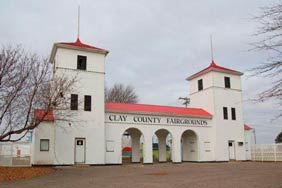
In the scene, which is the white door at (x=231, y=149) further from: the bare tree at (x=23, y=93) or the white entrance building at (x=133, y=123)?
the bare tree at (x=23, y=93)

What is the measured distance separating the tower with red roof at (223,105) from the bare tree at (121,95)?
18345 mm

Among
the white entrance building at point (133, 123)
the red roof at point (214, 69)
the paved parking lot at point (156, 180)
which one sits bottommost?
the paved parking lot at point (156, 180)

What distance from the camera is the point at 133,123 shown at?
91.5ft

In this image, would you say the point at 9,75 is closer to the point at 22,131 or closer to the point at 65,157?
the point at 22,131

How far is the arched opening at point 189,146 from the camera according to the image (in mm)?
31844

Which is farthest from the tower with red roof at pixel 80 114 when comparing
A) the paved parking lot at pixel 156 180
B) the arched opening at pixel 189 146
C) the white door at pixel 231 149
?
the white door at pixel 231 149

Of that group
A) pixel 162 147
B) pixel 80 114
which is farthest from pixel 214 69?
pixel 80 114

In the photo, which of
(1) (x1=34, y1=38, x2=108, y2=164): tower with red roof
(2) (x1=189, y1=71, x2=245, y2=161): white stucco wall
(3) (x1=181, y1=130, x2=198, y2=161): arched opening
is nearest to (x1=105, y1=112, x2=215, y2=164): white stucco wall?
(3) (x1=181, y1=130, x2=198, y2=161): arched opening

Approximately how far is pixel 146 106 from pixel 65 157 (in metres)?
9.64

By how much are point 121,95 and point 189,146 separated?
2090 cm

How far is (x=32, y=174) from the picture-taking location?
56.7ft

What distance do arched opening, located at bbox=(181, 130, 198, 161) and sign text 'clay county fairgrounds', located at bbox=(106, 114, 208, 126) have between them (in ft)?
4.93

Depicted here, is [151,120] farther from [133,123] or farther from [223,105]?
[223,105]

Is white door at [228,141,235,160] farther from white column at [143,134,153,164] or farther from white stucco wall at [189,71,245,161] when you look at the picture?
white column at [143,134,153,164]
